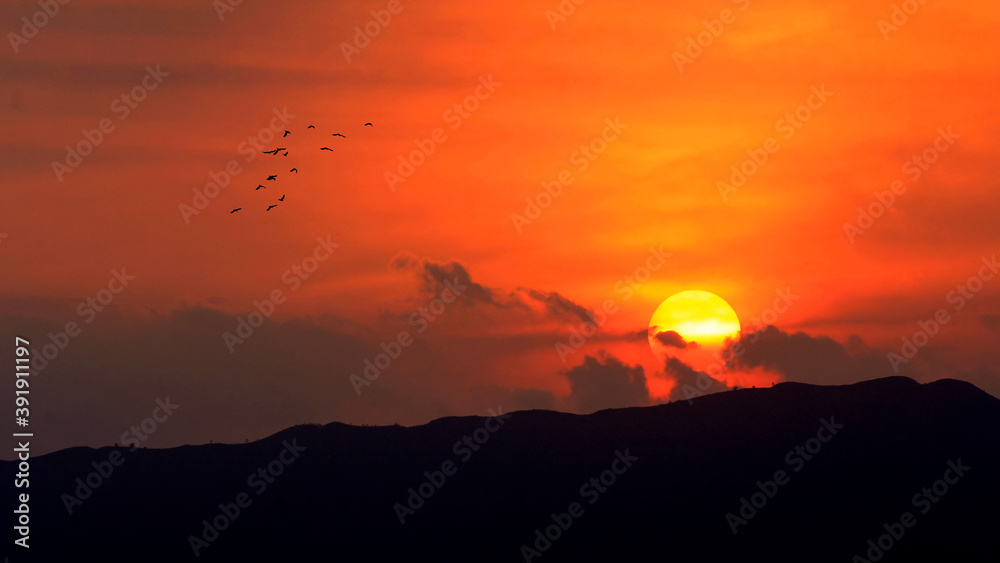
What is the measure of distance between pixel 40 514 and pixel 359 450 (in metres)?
25.6

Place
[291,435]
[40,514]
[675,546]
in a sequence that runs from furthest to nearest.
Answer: [291,435]
[40,514]
[675,546]

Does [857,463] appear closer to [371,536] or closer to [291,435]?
[371,536]

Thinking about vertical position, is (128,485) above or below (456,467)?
above

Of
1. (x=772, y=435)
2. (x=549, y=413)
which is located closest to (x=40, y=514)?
(x=549, y=413)

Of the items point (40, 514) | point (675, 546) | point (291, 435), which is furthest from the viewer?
point (291, 435)

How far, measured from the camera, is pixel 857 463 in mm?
81812

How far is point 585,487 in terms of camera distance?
283ft

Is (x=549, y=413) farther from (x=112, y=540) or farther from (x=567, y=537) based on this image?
(x=112, y=540)

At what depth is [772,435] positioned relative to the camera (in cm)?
8700

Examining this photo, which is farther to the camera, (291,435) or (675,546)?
(291,435)

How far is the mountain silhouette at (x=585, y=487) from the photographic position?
3044 inches

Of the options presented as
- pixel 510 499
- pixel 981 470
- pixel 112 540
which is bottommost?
pixel 981 470

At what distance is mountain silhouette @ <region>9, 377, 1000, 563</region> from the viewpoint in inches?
3044

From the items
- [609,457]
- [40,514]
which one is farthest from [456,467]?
[40,514]
